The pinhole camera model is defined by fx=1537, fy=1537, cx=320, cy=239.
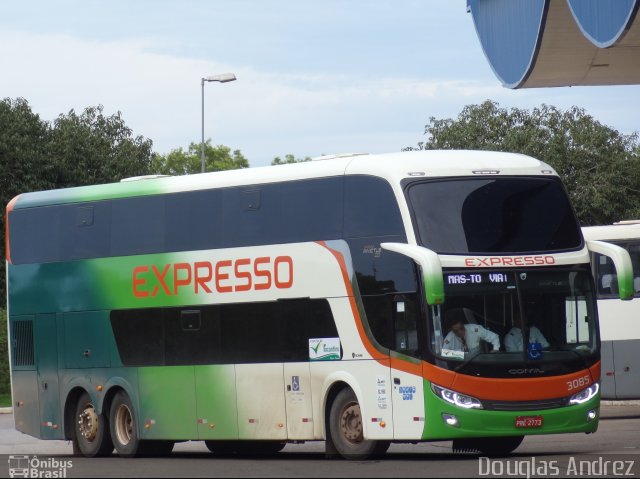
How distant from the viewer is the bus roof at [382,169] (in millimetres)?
18984

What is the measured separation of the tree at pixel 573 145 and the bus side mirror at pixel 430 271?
53.8 metres

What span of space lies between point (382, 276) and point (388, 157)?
1550mm

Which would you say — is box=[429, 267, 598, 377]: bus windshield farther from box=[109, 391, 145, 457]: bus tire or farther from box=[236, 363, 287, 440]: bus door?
box=[109, 391, 145, 457]: bus tire

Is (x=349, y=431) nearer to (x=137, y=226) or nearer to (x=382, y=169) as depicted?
(x=382, y=169)

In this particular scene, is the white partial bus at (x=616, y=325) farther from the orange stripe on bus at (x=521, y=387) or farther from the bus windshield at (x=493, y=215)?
the orange stripe on bus at (x=521, y=387)

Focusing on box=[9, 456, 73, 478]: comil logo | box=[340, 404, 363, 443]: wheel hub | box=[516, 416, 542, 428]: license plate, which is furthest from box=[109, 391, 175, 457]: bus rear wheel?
box=[516, 416, 542, 428]: license plate

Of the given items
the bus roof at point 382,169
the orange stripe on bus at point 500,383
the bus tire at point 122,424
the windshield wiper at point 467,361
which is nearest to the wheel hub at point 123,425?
the bus tire at point 122,424

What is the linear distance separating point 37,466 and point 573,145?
187 ft

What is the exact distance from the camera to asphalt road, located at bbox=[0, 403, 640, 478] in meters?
16.0

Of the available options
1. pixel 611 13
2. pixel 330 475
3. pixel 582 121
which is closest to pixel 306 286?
pixel 330 475

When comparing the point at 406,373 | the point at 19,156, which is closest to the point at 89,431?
the point at 406,373

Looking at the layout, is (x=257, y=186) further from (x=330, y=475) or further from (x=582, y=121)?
(x=582, y=121)

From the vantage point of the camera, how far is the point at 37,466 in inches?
778

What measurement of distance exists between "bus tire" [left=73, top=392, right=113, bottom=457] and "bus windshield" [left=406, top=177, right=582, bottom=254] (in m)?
7.36
